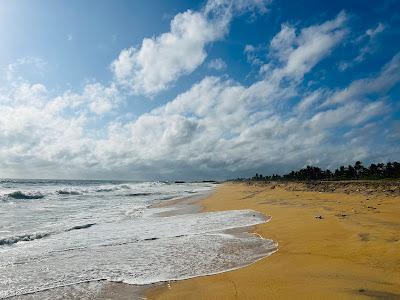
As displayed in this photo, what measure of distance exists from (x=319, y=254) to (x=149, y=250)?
4.37 meters

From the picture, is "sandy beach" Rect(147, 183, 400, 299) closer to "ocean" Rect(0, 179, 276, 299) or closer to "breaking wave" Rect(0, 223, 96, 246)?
"ocean" Rect(0, 179, 276, 299)

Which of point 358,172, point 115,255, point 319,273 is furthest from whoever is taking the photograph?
point 358,172

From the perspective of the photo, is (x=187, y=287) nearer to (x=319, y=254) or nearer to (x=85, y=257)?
(x=319, y=254)

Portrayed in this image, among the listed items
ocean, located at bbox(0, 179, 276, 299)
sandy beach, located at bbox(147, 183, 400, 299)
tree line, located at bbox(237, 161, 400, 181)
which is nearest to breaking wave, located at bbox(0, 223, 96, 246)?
ocean, located at bbox(0, 179, 276, 299)

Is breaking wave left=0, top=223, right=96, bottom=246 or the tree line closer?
breaking wave left=0, top=223, right=96, bottom=246

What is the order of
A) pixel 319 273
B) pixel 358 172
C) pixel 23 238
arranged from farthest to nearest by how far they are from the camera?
pixel 358 172, pixel 23 238, pixel 319 273

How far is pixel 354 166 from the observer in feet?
273

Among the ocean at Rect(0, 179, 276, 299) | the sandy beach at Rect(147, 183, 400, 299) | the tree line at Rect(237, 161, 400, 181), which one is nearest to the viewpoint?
the sandy beach at Rect(147, 183, 400, 299)

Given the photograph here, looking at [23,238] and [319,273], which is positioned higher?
[23,238]

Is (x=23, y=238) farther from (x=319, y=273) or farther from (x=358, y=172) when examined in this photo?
(x=358, y=172)

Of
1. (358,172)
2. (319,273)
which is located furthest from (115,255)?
(358,172)

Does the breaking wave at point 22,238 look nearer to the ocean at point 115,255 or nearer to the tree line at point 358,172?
the ocean at point 115,255

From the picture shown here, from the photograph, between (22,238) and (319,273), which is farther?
(22,238)

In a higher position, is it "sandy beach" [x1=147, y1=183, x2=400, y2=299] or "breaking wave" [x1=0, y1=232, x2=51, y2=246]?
"breaking wave" [x1=0, y1=232, x2=51, y2=246]
